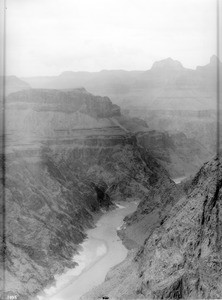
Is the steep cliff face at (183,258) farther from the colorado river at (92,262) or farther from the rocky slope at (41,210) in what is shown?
the rocky slope at (41,210)

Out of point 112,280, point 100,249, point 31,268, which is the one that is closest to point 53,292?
point 31,268

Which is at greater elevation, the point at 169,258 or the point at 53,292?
the point at 169,258

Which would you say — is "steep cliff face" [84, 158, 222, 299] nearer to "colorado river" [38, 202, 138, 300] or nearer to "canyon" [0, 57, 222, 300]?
"canyon" [0, 57, 222, 300]

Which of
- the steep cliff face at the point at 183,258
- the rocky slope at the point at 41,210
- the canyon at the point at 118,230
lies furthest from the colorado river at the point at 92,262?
the steep cliff face at the point at 183,258

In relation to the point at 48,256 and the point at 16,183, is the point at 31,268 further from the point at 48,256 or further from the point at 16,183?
the point at 16,183

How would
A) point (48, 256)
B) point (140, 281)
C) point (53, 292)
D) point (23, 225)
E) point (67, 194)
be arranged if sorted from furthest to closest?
point (67, 194) → point (23, 225) → point (48, 256) → point (53, 292) → point (140, 281)

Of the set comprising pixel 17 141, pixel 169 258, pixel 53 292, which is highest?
pixel 17 141
